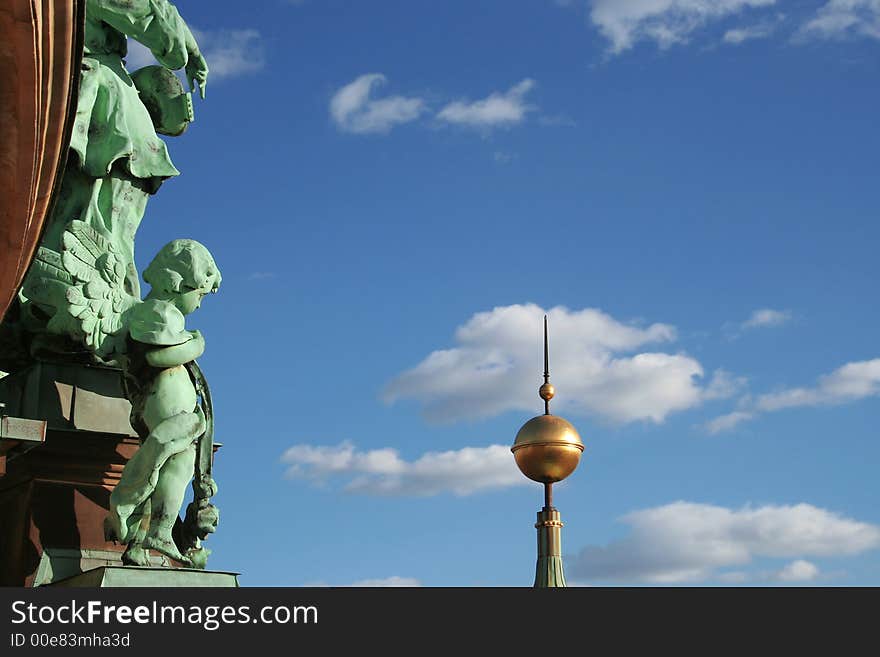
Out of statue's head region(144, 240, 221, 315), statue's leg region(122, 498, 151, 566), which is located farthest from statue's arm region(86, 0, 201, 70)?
statue's leg region(122, 498, 151, 566)

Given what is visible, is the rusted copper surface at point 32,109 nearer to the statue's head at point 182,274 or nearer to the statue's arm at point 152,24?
the statue's head at point 182,274

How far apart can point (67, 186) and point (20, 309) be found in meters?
1.51

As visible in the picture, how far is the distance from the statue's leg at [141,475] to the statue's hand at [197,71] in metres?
4.91

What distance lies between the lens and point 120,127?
1552 centimetres

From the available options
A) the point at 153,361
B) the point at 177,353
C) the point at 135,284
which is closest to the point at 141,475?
the point at 153,361

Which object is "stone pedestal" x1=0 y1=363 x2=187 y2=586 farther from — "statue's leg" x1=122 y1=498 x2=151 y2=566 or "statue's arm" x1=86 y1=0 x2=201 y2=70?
"statue's arm" x1=86 y1=0 x2=201 y2=70

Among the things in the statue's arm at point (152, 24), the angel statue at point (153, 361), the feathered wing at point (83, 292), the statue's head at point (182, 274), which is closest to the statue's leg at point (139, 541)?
the angel statue at point (153, 361)

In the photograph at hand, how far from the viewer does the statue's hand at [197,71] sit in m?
16.7

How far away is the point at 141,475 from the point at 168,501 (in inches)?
17.6

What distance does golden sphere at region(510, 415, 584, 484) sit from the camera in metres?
16.4

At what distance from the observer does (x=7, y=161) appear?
9609mm

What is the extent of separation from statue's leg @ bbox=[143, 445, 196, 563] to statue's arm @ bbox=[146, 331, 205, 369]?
2.68 feet
